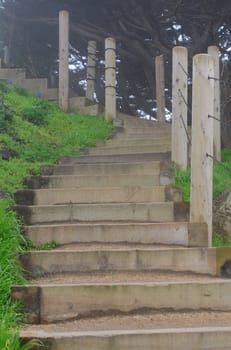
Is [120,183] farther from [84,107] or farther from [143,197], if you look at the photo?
[84,107]

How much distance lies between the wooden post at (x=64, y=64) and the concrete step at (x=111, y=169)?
4006 millimetres

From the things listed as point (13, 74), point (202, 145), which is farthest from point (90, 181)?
point (13, 74)

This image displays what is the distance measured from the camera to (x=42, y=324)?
361 cm

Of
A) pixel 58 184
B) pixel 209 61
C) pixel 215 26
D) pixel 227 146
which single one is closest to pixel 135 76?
pixel 215 26

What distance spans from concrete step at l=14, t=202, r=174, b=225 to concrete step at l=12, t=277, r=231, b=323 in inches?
54.5

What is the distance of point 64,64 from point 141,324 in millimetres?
7609

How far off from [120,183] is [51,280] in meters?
2.14

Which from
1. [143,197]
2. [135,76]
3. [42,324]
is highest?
[135,76]

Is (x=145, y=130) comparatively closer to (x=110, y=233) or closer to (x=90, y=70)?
(x=90, y=70)

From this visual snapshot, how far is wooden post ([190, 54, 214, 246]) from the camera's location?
4.68 meters

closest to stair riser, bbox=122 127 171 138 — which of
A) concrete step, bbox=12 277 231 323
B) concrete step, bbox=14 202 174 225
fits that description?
concrete step, bbox=14 202 174 225

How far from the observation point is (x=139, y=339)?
3213mm

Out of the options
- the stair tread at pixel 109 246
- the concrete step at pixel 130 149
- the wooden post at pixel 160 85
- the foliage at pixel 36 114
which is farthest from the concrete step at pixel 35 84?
the stair tread at pixel 109 246

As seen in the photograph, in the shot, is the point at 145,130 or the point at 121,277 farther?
the point at 145,130
